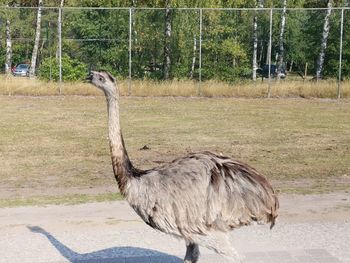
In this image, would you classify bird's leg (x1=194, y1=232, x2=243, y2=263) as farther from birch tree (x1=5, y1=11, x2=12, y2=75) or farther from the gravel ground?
birch tree (x1=5, y1=11, x2=12, y2=75)

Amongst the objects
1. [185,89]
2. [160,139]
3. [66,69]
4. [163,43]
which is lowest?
[160,139]

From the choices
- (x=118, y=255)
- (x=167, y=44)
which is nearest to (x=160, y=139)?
(x=118, y=255)

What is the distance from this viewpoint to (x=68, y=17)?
96.5 feet

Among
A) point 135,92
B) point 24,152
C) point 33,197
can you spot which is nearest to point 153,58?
point 135,92

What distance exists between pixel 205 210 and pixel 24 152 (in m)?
8.65

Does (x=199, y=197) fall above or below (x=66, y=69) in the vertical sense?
above

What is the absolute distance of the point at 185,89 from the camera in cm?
2441

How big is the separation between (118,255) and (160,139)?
855 centimetres

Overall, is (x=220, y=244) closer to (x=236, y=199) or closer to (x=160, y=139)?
(x=236, y=199)

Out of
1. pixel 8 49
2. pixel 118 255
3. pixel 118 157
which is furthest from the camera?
pixel 8 49

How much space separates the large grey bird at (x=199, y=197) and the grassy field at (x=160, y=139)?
12.9 ft

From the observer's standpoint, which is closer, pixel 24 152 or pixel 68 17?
pixel 24 152

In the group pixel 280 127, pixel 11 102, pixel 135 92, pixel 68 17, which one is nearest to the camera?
pixel 280 127

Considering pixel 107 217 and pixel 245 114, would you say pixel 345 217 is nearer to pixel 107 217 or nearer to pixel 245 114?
pixel 107 217
